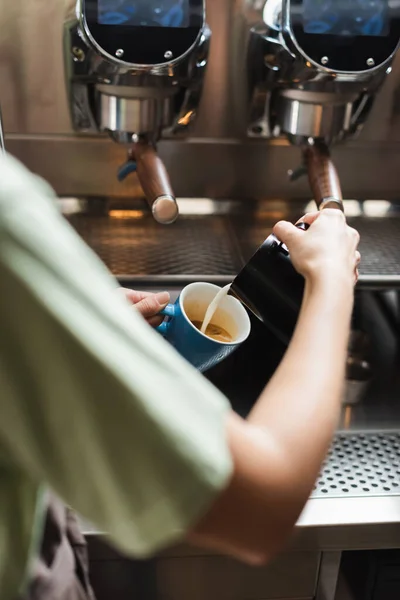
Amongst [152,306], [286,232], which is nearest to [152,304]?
[152,306]

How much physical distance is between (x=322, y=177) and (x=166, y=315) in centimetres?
31

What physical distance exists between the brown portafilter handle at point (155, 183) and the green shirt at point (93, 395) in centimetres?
44

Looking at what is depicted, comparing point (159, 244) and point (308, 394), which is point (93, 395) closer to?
point (308, 394)

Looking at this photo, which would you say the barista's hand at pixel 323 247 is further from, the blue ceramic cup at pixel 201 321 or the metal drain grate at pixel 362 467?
the metal drain grate at pixel 362 467

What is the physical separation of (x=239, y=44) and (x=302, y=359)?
636 mm

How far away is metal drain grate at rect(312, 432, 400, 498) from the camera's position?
75cm

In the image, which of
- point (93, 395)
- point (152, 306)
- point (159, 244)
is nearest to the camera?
point (93, 395)

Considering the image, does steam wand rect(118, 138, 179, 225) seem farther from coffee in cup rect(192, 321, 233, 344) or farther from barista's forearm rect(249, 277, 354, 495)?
barista's forearm rect(249, 277, 354, 495)

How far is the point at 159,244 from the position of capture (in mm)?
943

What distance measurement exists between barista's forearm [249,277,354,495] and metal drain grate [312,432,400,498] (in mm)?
371

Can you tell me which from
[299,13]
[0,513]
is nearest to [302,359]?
[0,513]

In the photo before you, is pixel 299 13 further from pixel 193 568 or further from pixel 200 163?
pixel 193 568

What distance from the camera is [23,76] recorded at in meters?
0.93

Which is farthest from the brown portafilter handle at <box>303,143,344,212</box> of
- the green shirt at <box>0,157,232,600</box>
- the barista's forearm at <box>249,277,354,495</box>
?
the green shirt at <box>0,157,232,600</box>
